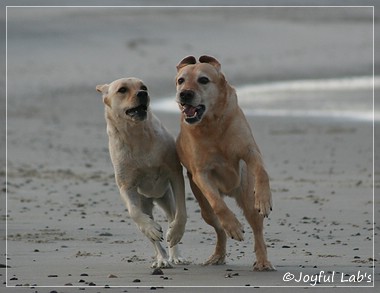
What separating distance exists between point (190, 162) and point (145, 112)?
0.53 metres

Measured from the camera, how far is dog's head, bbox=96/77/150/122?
9.33 metres

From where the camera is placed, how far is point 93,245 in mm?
9953

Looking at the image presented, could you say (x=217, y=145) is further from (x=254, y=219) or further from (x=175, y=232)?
(x=175, y=232)

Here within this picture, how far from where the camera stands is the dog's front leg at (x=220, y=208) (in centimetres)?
873

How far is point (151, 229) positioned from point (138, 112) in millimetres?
889

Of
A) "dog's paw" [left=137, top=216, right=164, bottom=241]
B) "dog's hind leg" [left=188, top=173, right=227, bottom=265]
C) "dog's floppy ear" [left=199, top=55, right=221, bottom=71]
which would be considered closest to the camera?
"dog's paw" [left=137, top=216, right=164, bottom=241]

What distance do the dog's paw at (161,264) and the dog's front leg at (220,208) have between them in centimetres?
58

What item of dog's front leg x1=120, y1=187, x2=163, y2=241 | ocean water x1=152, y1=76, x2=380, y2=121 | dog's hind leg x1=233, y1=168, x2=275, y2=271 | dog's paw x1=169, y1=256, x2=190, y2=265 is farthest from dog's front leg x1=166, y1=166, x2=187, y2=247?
ocean water x1=152, y1=76, x2=380, y2=121

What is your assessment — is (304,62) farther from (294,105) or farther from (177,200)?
(177,200)

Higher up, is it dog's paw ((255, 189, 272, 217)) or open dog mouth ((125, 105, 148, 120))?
open dog mouth ((125, 105, 148, 120))

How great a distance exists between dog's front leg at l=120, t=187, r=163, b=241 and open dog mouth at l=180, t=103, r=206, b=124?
0.82 m

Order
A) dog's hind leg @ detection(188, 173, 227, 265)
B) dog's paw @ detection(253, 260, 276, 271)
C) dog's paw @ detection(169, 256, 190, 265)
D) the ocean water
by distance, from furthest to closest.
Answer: the ocean water < dog's paw @ detection(169, 256, 190, 265) < dog's hind leg @ detection(188, 173, 227, 265) < dog's paw @ detection(253, 260, 276, 271)

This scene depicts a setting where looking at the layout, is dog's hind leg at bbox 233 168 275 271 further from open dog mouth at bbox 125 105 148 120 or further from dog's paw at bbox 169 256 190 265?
open dog mouth at bbox 125 105 148 120

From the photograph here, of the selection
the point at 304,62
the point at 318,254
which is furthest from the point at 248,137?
the point at 304,62
